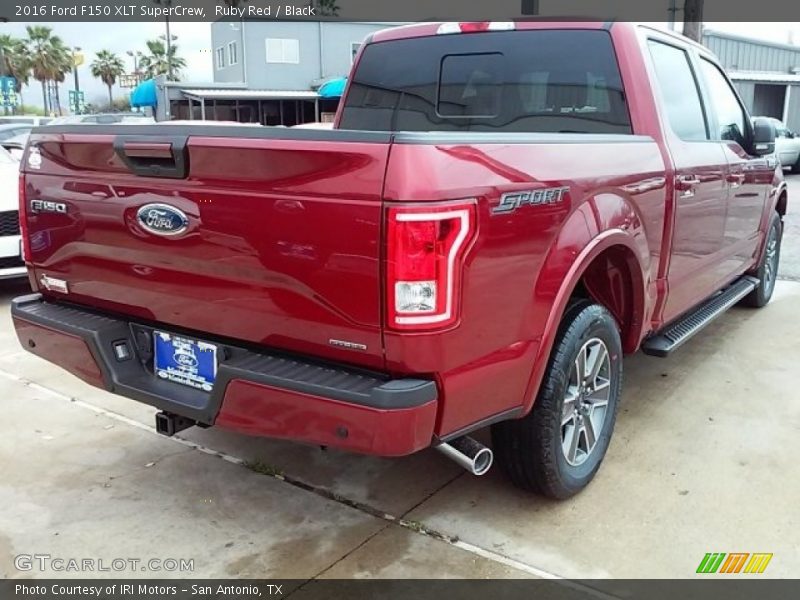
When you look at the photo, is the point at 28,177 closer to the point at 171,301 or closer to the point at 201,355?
the point at 171,301

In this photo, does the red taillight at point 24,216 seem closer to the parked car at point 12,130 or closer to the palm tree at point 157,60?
the parked car at point 12,130

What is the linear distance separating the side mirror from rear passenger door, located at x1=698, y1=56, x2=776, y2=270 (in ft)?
0.16

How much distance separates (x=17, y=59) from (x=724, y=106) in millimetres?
83863

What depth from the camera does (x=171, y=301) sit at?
2867 millimetres

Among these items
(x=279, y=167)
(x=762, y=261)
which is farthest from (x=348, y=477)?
(x=762, y=261)

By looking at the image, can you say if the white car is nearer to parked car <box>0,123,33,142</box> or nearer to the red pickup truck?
the red pickup truck

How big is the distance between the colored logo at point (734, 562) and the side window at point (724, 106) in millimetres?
2646

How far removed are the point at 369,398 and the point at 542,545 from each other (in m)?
1.16

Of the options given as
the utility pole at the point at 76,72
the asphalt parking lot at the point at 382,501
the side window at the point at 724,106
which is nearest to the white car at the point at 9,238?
the asphalt parking lot at the point at 382,501

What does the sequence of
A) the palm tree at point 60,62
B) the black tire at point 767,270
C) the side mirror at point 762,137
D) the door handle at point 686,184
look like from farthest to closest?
the palm tree at point 60,62, the black tire at point 767,270, the side mirror at point 762,137, the door handle at point 686,184

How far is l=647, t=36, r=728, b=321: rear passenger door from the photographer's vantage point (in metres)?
3.85

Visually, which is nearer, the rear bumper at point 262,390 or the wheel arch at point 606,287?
the rear bumper at point 262,390

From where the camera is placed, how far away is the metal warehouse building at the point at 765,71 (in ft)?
88.3

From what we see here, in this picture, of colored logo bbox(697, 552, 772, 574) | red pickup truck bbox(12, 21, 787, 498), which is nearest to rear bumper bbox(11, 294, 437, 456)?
red pickup truck bbox(12, 21, 787, 498)
